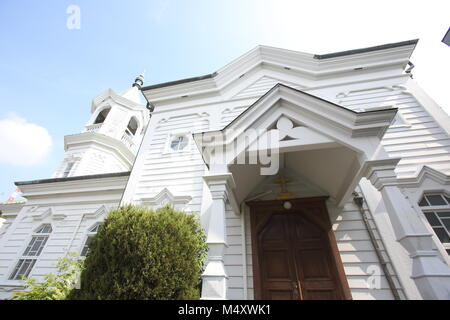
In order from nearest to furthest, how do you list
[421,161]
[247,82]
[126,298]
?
[126,298]
[421,161]
[247,82]

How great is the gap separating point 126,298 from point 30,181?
887cm

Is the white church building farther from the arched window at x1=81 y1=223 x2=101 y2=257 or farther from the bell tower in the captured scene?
the bell tower

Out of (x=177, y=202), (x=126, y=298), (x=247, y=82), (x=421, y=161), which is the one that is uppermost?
(x=247, y=82)

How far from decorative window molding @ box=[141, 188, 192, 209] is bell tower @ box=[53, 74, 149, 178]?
764 centimetres

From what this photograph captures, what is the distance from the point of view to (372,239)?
3.75 m

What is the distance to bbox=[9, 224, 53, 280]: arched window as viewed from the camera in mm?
6801

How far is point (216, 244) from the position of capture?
260cm

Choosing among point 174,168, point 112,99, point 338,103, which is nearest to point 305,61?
point 338,103

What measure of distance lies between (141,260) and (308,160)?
361 cm

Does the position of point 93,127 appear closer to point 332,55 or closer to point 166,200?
point 166,200
